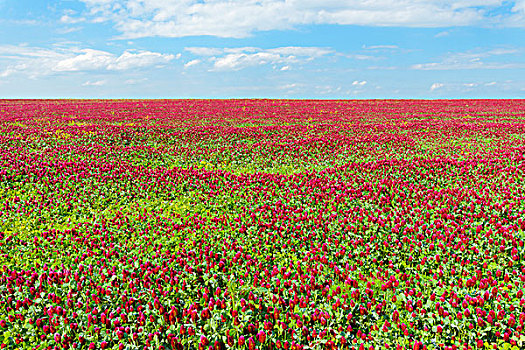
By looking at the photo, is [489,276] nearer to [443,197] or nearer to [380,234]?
[380,234]

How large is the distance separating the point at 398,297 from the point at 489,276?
1.91 meters

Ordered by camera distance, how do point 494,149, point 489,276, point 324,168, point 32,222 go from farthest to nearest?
1. point 494,149
2. point 324,168
3. point 32,222
4. point 489,276

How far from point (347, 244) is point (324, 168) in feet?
23.6

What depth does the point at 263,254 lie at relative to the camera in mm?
7660

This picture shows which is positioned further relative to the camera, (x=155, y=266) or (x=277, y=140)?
(x=277, y=140)

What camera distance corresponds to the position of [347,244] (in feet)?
26.1

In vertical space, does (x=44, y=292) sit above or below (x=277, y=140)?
below

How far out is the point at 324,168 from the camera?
14859 millimetres

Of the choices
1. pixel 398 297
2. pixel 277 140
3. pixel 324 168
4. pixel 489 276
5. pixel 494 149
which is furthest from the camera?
pixel 277 140

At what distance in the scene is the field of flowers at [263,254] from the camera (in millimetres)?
5367

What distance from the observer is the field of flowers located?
17.6 ft

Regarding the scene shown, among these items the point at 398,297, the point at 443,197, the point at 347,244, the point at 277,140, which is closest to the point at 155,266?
the point at 347,244

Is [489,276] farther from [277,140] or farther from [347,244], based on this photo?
[277,140]

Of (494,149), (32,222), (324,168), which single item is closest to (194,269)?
(32,222)
